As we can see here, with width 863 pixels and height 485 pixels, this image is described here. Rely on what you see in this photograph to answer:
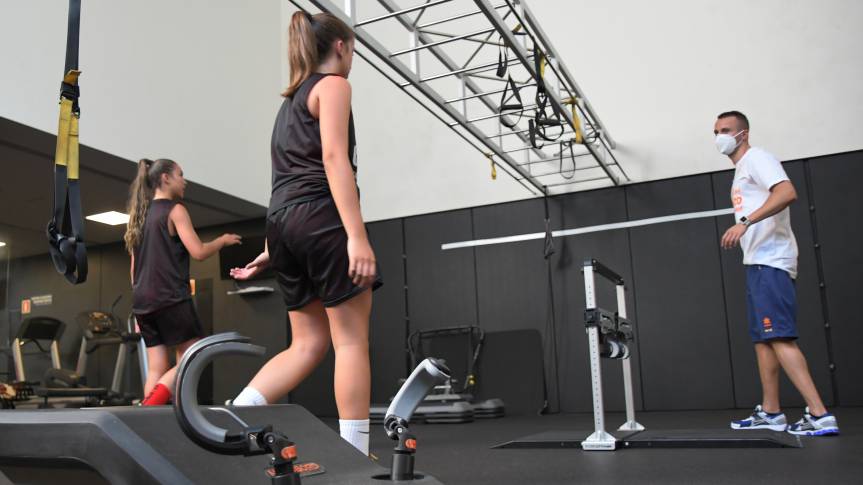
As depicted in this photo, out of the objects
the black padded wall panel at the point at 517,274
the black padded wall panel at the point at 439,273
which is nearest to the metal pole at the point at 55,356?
the black padded wall panel at the point at 439,273

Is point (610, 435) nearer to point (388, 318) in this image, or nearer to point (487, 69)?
point (487, 69)

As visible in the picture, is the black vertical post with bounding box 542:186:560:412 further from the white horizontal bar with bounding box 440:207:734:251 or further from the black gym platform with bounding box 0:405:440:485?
the black gym platform with bounding box 0:405:440:485

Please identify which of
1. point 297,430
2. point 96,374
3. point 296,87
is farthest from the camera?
point 96,374

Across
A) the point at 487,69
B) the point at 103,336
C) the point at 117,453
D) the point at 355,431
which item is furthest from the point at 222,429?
the point at 103,336

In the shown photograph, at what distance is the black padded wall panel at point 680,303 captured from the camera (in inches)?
209

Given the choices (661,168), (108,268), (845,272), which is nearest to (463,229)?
(661,168)

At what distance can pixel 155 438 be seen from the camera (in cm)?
113

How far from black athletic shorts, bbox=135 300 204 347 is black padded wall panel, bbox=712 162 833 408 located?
3998mm

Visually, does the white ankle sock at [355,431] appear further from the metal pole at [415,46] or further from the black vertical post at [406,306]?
the black vertical post at [406,306]

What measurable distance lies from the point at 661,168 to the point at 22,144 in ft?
15.5

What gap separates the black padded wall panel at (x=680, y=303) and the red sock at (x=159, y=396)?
3.88 meters

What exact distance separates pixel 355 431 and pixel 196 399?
2.40ft

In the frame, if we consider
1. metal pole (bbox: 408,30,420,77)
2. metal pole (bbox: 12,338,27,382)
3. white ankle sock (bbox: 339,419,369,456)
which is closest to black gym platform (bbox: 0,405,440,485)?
white ankle sock (bbox: 339,419,369,456)

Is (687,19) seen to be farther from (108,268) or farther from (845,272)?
(108,268)
